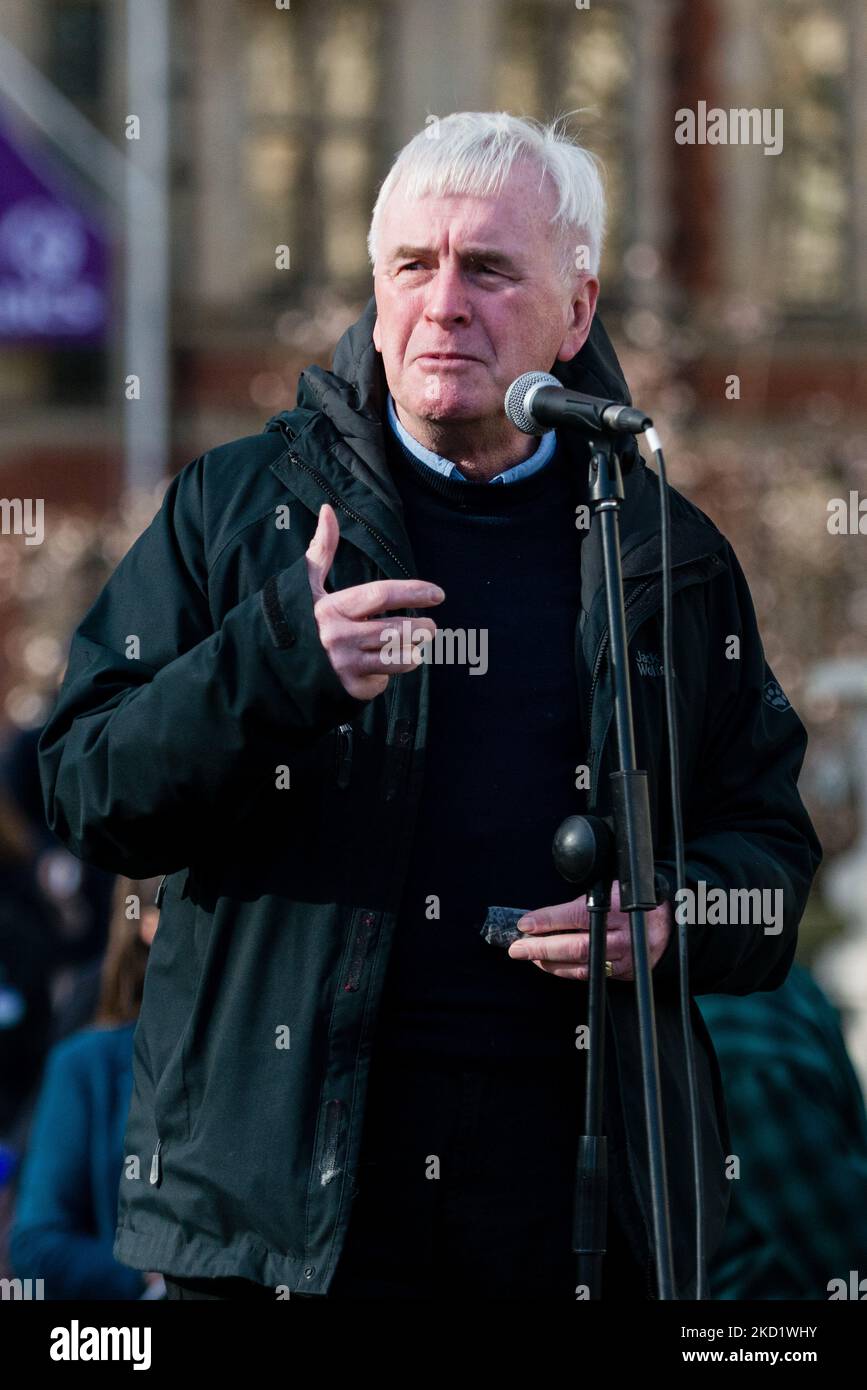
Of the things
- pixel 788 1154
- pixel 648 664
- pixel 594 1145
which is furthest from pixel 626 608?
pixel 788 1154

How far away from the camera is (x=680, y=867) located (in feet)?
8.64

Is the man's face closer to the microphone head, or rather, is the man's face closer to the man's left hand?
the microphone head

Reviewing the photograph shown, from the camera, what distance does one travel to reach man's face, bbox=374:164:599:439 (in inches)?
110

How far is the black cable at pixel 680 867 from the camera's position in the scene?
257 cm

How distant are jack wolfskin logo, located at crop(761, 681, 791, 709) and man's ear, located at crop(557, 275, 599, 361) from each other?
53 cm

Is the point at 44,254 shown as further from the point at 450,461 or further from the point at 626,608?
the point at 626,608

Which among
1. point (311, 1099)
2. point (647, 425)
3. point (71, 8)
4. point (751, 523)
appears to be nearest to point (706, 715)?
point (647, 425)

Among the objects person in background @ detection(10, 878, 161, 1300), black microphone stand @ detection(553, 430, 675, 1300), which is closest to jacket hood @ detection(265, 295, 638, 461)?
black microphone stand @ detection(553, 430, 675, 1300)

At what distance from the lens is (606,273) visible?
17.7 metres

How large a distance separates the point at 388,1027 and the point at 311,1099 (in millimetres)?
132

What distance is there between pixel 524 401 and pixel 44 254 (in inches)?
548

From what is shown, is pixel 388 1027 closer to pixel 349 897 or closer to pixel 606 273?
pixel 349 897

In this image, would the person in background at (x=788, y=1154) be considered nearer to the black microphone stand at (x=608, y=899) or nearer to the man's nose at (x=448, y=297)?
the black microphone stand at (x=608, y=899)

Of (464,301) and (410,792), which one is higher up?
(464,301)
